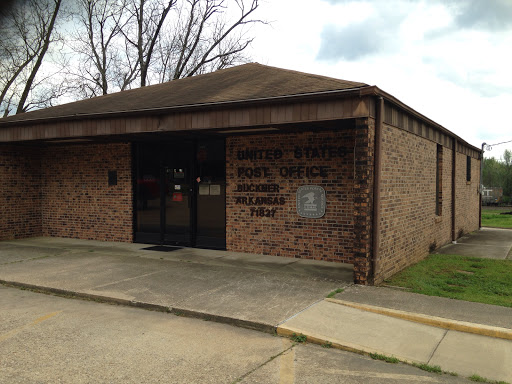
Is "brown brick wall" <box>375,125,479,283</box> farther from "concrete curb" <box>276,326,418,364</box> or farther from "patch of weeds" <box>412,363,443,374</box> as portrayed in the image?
"patch of weeds" <box>412,363,443,374</box>

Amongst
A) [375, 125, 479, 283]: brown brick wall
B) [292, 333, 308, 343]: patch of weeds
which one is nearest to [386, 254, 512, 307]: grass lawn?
[375, 125, 479, 283]: brown brick wall

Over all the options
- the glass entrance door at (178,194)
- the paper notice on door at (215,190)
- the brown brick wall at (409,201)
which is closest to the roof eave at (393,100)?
the brown brick wall at (409,201)

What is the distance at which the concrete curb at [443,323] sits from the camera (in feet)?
16.3

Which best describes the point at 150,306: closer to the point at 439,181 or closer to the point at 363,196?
the point at 363,196

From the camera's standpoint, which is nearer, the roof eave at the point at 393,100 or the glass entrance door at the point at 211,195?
the roof eave at the point at 393,100

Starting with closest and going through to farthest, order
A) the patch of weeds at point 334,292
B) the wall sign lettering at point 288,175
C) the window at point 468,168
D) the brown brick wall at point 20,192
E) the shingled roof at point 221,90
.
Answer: the patch of weeds at point 334,292
the shingled roof at point 221,90
the wall sign lettering at point 288,175
the brown brick wall at point 20,192
the window at point 468,168

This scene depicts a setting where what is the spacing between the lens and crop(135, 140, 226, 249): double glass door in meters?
10.5

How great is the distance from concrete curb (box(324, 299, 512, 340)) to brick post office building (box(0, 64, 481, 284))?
1311 millimetres

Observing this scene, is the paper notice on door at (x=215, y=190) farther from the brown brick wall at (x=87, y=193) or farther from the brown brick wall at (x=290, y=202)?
the brown brick wall at (x=87, y=193)

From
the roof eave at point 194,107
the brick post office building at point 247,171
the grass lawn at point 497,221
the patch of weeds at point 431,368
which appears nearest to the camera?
the patch of weeds at point 431,368

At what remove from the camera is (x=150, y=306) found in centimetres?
603

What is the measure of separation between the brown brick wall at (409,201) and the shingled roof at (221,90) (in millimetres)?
1771

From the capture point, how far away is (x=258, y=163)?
978cm

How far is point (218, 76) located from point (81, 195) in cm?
521
